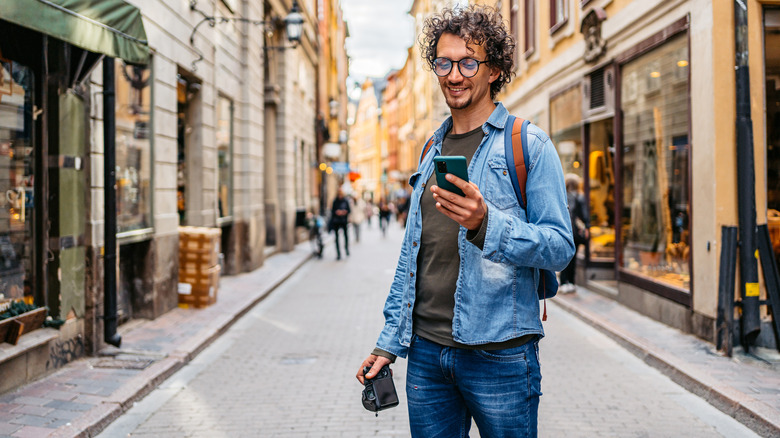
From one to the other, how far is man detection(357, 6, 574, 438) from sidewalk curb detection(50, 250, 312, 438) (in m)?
3.07

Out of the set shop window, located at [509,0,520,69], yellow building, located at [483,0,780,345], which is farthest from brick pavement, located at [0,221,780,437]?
shop window, located at [509,0,520,69]

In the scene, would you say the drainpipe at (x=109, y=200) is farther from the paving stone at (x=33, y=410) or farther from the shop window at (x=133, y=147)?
the paving stone at (x=33, y=410)

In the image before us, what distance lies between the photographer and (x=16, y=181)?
6.05 metres

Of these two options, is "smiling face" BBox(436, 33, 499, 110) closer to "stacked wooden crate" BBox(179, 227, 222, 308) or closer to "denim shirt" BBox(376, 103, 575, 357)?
"denim shirt" BBox(376, 103, 575, 357)

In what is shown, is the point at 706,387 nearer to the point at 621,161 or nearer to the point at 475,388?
the point at 475,388

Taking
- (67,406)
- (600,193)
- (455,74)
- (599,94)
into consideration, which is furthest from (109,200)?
(600,193)

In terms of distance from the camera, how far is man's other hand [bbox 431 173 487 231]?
75.9 inches

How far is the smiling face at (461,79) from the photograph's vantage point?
2327 mm

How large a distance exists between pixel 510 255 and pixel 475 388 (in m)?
0.50

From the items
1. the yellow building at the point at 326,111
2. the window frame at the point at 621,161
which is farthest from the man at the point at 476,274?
the yellow building at the point at 326,111

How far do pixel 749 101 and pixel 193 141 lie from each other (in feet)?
27.0

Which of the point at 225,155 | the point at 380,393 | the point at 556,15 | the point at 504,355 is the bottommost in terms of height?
the point at 380,393

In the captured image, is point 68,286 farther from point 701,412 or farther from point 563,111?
point 563,111

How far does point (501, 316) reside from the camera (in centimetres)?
221
